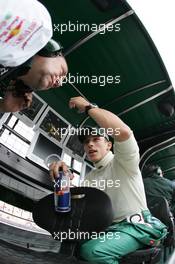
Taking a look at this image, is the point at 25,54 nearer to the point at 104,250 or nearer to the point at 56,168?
the point at 56,168

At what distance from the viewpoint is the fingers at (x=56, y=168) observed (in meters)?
0.63

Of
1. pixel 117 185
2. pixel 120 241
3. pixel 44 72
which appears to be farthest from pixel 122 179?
pixel 44 72

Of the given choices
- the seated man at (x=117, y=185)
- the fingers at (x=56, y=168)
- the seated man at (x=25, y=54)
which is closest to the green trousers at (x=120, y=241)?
the seated man at (x=117, y=185)

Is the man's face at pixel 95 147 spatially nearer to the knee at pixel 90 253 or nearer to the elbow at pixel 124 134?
the elbow at pixel 124 134

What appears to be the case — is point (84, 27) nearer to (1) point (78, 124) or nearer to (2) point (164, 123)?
(1) point (78, 124)

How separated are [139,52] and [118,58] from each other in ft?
0.20

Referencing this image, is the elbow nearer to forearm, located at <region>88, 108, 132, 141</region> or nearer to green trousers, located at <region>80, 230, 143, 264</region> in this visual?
forearm, located at <region>88, 108, 132, 141</region>

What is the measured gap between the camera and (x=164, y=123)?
0.83 m

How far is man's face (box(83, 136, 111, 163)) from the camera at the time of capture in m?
0.71

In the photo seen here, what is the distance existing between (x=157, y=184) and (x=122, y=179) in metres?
0.16

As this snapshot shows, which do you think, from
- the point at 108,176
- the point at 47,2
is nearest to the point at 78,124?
the point at 108,176

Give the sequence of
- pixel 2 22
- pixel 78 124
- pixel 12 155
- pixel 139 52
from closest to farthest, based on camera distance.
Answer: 1. pixel 2 22
2. pixel 12 155
3. pixel 78 124
4. pixel 139 52

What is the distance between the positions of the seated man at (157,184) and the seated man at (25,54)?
364 millimetres

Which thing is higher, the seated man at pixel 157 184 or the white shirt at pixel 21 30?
the white shirt at pixel 21 30
